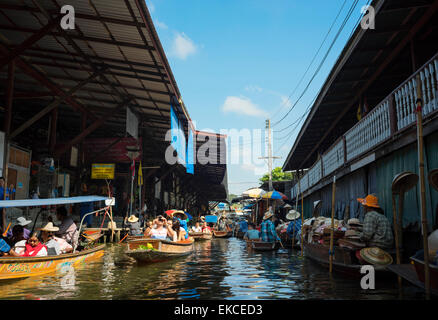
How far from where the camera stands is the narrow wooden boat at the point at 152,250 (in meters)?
9.81

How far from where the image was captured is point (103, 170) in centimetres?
1869

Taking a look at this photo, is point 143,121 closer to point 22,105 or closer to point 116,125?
point 116,125

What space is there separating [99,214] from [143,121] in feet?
24.2

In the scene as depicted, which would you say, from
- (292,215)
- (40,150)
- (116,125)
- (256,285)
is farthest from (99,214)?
(256,285)

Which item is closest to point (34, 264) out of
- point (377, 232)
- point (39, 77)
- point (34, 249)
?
point (34, 249)

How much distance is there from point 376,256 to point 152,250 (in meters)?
5.72

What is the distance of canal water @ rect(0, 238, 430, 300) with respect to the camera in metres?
6.22

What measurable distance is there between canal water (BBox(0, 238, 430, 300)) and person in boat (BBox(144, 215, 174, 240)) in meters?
1.80

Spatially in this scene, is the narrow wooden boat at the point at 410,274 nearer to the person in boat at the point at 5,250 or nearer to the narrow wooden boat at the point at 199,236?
the person in boat at the point at 5,250

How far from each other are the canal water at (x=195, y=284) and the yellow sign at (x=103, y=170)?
9022 millimetres

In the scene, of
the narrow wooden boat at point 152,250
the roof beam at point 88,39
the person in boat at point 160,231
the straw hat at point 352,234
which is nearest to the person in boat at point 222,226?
the person in boat at point 160,231

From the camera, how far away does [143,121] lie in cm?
1889

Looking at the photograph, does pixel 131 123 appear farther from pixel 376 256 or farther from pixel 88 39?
pixel 376 256

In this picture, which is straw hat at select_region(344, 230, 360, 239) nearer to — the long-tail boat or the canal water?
the canal water
